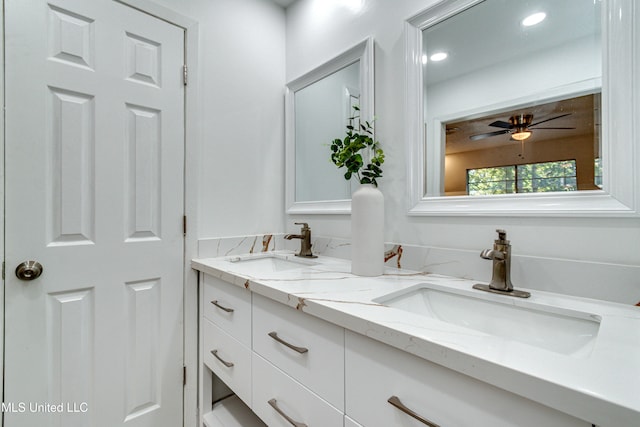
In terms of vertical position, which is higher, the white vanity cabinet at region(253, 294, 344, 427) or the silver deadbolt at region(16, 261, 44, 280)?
the silver deadbolt at region(16, 261, 44, 280)

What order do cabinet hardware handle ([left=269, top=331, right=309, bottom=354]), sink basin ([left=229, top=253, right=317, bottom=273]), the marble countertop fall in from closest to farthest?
1. the marble countertop
2. cabinet hardware handle ([left=269, top=331, right=309, bottom=354])
3. sink basin ([left=229, top=253, right=317, bottom=273])

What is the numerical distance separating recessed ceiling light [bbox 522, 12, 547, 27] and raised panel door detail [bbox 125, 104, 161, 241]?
145 centimetres

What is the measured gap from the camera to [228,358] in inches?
45.8

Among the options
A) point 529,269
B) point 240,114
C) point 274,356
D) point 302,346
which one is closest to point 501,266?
point 529,269

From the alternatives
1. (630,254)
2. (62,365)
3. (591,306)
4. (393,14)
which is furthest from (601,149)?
(62,365)

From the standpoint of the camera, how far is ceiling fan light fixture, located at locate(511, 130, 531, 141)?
3.04 feet

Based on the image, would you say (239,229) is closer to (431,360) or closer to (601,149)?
(431,360)

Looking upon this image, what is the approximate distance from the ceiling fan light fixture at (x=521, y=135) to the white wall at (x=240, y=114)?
4.03ft

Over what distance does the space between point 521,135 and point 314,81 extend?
3.60 ft

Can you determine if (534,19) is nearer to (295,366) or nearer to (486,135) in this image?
(486,135)

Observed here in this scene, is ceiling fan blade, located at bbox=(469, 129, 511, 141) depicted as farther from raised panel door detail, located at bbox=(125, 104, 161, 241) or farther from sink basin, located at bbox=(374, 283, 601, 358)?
raised panel door detail, located at bbox=(125, 104, 161, 241)

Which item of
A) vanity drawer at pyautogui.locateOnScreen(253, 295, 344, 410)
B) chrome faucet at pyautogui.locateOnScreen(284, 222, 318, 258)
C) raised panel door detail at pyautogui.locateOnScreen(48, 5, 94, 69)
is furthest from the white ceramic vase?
raised panel door detail at pyautogui.locateOnScreen(48, 5, 94, 69)

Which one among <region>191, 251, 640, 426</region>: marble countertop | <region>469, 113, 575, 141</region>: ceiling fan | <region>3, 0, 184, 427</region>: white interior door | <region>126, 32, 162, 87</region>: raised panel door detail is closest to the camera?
<region>191, 251, 640, 426</region>: marble countertop

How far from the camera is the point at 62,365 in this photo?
109 cm
